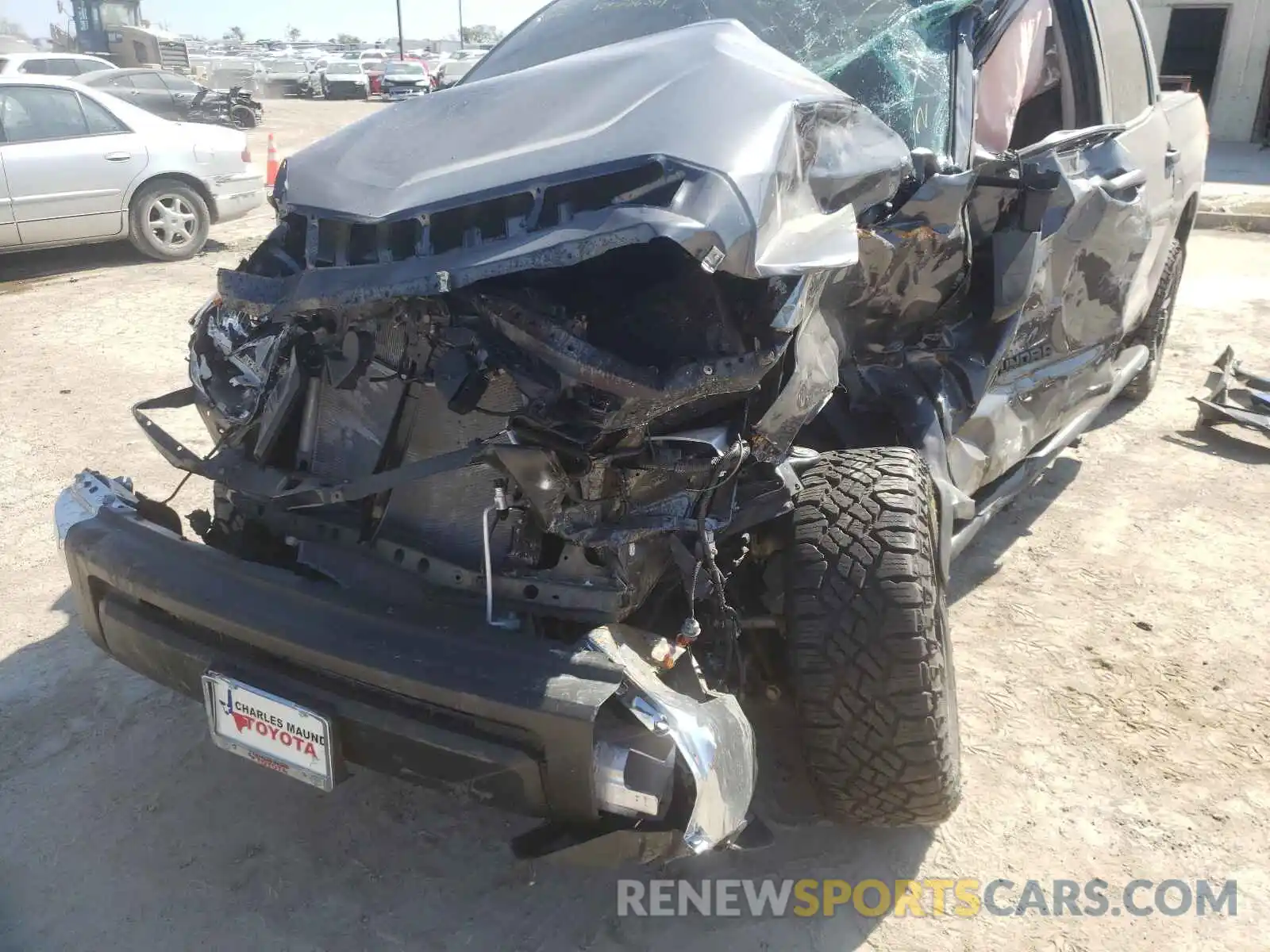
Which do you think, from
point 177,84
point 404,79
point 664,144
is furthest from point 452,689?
point 404,79

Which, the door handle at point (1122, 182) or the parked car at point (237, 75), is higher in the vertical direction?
the door handle at point (1122, 182)

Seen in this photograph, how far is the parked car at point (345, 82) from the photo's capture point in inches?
1244

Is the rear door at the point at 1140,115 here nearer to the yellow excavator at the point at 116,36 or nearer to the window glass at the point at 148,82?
the window glass at the point at 148,82

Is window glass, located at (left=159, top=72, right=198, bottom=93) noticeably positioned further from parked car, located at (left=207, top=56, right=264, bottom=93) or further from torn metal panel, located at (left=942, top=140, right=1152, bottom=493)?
torn metal panel, located at (left=942, top=140, right=1152, bottom=493)

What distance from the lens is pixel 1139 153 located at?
4.08m

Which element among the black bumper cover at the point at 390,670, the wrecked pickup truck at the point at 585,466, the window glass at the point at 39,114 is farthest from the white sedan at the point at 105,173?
the black bumper cover at the point at 390,670

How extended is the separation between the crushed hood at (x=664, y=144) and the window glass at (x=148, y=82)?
14362mm

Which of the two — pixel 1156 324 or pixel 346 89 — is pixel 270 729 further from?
pixel 346 89

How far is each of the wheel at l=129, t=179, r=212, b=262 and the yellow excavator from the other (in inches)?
752

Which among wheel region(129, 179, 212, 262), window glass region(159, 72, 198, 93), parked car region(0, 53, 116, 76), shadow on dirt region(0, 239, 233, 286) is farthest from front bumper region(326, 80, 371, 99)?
wheel region(129, 179, 212, 262)

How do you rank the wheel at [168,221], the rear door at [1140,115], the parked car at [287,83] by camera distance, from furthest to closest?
1. the parked car at [287,83]
2. the wheel at [168,221]
3. the rear door at [1140,115]

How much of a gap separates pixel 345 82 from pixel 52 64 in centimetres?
1822

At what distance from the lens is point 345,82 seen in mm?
31625

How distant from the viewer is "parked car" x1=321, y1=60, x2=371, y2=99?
31594mm
